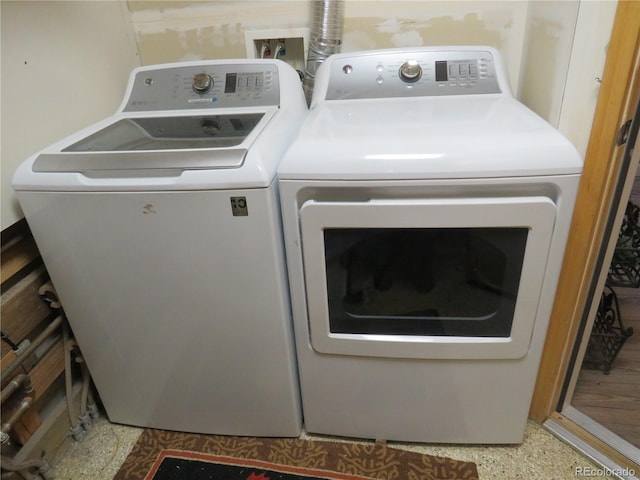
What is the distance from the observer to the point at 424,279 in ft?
3.46

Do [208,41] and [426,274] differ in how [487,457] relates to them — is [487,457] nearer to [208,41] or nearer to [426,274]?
[426,274]

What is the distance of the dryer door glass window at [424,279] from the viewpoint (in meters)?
0.97

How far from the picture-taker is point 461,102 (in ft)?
4.04

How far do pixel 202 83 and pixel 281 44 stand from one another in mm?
409

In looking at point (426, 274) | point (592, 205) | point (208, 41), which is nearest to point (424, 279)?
point (426, 274)

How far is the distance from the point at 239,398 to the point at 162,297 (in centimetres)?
40

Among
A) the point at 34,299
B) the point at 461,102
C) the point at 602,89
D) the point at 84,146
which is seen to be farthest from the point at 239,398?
the point at 602,89

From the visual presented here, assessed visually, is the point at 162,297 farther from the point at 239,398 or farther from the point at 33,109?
the point at 33,109

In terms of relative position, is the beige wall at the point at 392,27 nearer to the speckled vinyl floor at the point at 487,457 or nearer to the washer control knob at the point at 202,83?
the washer control knob at the point at 202,83

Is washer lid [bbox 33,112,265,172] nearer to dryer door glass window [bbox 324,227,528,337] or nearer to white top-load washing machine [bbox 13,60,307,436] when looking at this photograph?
white top-load washing machine [bbox 13,60,307,436]

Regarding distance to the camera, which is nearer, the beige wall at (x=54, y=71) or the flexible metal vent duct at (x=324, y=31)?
the beige wall at (x=54, y=71)

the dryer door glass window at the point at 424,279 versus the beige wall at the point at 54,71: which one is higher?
the beige wall at the point at 54,71

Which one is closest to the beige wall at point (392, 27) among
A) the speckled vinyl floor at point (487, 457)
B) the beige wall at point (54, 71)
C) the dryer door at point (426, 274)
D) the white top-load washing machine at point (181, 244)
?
the beige wall at point (54, 71)

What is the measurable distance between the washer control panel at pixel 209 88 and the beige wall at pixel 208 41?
8.1 inches
